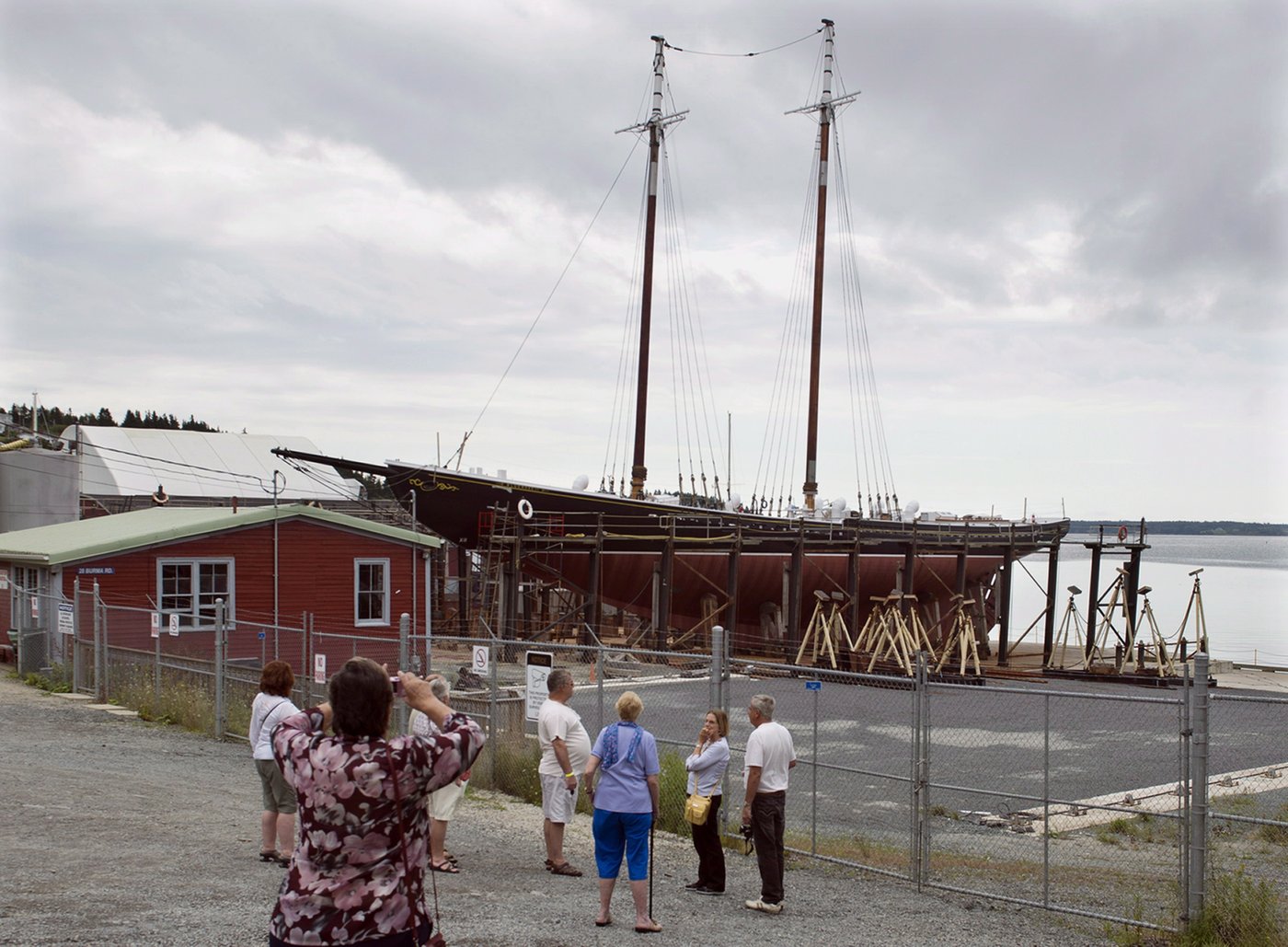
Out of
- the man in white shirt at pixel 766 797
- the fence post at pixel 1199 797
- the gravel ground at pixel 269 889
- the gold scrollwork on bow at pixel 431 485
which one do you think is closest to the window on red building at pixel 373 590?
the gold scrollwork on bow at pixel 431 485

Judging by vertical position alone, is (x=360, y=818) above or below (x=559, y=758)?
above

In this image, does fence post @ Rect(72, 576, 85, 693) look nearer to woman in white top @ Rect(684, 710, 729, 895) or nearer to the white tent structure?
woman in white top @ Rect(684, 710, 729, 895)

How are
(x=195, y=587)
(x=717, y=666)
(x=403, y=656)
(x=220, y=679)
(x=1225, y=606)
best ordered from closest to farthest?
(x=717, y=666) → (x=403, y=656) → (x=220, y=679) → (x=195, y=587) → (x=1225, y=606)

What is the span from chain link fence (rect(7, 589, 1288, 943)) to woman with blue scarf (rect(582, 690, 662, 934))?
275cm

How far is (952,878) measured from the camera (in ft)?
35.7

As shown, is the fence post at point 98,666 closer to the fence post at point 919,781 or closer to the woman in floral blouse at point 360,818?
the fence post at point 919,781

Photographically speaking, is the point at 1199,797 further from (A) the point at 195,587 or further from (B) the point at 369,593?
(B) the point at 369,593

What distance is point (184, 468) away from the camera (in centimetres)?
5800

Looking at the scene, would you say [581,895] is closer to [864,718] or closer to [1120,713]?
[864,718]

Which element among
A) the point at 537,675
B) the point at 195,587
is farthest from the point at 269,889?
the point at 195,587

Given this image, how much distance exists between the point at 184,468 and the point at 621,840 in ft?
177

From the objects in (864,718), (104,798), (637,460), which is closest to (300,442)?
(637,460)

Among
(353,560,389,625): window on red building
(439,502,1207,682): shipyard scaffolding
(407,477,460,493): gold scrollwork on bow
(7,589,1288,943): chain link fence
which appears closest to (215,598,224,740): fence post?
(7,589,1288,943): chain link fence

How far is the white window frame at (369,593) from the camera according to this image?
27047 millimetres
